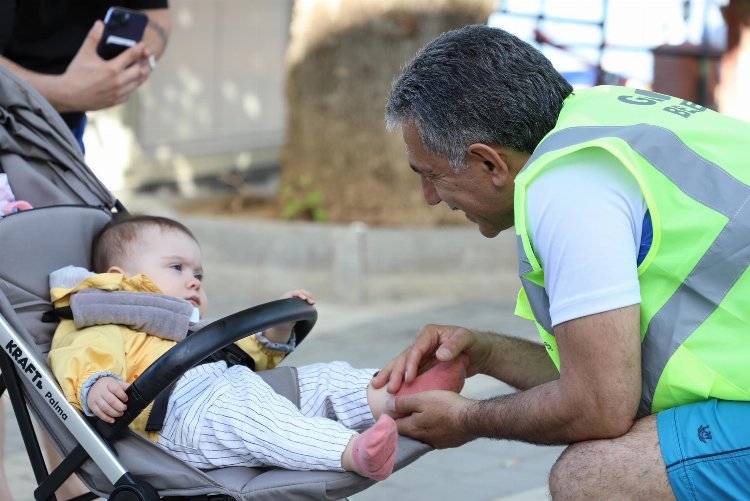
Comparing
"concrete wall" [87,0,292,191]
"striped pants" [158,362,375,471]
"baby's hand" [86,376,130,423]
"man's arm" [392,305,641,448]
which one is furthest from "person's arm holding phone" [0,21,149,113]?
"concrete wall" [87,0,292,191]

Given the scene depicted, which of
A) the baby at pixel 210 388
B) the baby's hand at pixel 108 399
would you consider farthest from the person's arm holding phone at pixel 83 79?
the baby's hand at pixel 108 399

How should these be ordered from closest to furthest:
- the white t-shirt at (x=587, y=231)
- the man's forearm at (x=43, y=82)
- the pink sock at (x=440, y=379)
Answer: the white t-shirt at (x=587, y=231)
the pink sock at (x=440, y=379)
the man's forearm at (x=43, y=82)

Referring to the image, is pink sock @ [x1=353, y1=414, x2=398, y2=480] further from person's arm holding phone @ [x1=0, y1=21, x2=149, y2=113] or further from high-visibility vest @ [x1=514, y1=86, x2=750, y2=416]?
person's arm holding phone @ [x1=0, y1=21, x2=149, y2=113]

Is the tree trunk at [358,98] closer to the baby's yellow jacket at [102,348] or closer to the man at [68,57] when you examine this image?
the man at [68,57]

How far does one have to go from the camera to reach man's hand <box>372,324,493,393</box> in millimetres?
2785

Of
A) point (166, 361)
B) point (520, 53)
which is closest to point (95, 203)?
point (166, 361)

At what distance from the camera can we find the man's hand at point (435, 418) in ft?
8.51

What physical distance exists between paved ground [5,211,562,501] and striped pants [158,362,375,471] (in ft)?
4.35

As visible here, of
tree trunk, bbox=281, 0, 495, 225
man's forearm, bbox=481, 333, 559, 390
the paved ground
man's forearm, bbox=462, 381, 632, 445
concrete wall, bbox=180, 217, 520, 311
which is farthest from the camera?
tree trunk, bbox=281, 0, 495, 225

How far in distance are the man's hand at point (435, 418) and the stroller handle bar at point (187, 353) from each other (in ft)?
1.30

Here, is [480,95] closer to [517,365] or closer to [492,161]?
[492,161]

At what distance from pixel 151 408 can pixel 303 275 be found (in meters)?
4.30

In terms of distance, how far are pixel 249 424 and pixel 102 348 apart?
0.43 meters

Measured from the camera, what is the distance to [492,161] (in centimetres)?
248
